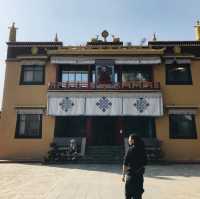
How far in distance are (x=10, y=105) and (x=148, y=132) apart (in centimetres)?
1060

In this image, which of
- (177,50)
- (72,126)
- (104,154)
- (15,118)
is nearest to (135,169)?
(104,154)

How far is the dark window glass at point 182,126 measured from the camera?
19.7 metres

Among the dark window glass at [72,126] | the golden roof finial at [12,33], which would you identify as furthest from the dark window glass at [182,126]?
the golden roof finial at [12,33]

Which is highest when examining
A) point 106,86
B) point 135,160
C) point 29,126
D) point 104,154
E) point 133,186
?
point 106,86

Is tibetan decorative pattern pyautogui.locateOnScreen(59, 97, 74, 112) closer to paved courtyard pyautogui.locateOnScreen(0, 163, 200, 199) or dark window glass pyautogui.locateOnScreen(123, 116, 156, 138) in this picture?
dark window glass pyautogui.locateOnScreen(123, 116, 156, 138)

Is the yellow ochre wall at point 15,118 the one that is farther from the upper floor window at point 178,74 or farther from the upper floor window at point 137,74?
the upper floor window at point 178,74

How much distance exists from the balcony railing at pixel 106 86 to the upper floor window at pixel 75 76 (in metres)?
1.00

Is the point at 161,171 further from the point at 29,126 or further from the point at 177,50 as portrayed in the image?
the point at 177,50

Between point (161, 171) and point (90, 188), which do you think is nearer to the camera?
point (90, 188)

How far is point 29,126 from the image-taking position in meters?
20.2

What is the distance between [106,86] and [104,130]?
3.46 m

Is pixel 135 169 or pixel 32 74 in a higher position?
pixel 32 74

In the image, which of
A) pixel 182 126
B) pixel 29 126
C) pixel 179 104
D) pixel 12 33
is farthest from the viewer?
pixel 12 33

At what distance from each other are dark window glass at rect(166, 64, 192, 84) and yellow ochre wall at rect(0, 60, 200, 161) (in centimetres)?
35
